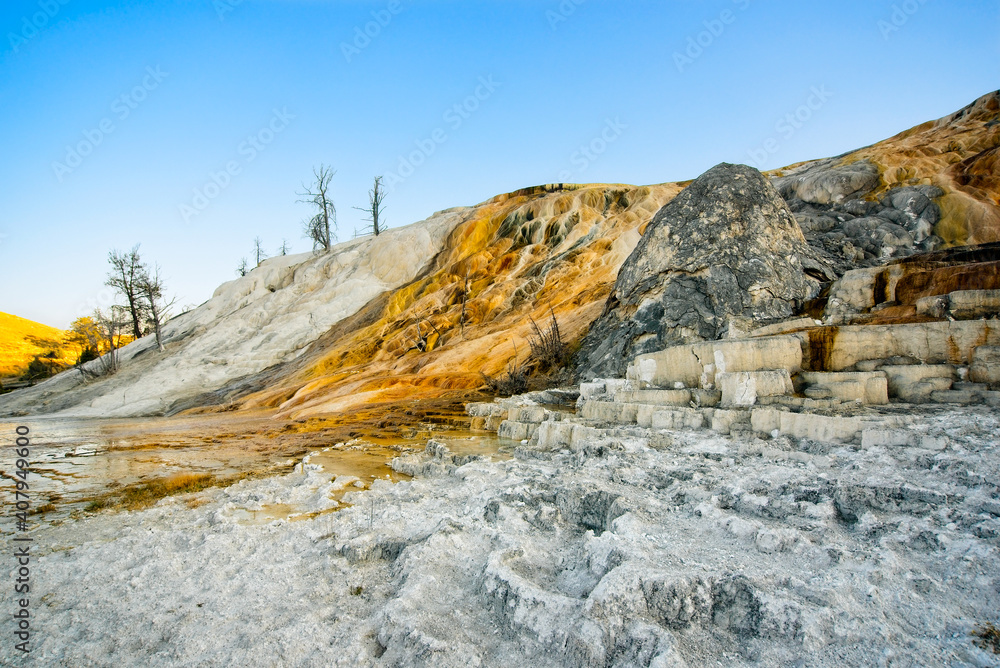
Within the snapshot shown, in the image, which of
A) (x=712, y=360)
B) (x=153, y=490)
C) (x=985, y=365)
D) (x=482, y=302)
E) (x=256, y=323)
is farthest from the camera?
(x=256, y=323)

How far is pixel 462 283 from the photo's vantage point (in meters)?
24.2

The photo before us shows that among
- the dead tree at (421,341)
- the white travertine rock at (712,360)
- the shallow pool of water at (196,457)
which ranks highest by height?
the dead tree at (421,341)

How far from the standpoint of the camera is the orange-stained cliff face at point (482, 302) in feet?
51.2

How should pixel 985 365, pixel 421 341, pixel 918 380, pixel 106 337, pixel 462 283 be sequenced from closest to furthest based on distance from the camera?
pixel 985 365, pixel 918 380, pixel 421 341, pixel 462 283, pixel 106 337

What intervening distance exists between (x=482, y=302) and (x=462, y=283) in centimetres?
325

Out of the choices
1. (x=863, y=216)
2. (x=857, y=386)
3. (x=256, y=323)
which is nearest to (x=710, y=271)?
(x=857, y=386)

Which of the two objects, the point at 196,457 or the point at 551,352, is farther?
the point at 551,352

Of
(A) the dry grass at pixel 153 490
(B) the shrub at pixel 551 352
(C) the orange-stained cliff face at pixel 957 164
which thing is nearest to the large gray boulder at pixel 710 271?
(B) the shrub at pixel 551 352

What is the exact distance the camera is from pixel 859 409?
206 inches

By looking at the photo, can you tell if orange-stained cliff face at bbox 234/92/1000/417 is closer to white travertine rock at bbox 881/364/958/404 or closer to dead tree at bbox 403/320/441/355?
dead tree at bbox 403/320/441/355

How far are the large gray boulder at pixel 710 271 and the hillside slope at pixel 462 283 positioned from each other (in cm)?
160

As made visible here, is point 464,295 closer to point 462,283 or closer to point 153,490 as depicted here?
point 462,283

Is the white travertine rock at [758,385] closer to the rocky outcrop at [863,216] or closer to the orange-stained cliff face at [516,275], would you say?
the rocky outcrop at [863,216]

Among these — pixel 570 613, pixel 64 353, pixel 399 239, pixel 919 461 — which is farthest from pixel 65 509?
pixel 64 353
